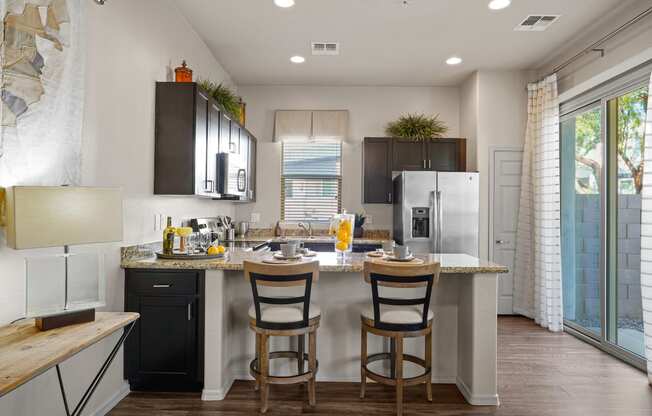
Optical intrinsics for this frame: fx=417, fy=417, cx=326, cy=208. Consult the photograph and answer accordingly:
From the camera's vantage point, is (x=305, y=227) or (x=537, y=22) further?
(x=305, y=227)

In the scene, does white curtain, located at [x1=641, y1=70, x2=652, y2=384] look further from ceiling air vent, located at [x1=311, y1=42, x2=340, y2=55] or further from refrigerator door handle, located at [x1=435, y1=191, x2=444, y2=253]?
ceiling air vent, located at [x1=311, y1=42, x2=340, y2=55]

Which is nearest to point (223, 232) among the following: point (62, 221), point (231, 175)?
point (231, 175)

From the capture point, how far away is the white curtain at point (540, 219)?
4414 millimetres

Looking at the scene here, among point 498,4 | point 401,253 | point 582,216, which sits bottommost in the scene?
point 401,253

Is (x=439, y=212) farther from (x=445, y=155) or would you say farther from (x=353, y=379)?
(x=353, y=379)

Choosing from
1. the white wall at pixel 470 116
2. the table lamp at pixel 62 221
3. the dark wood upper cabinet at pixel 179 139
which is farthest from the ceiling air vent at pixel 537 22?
the table lamp at pixel 62 221

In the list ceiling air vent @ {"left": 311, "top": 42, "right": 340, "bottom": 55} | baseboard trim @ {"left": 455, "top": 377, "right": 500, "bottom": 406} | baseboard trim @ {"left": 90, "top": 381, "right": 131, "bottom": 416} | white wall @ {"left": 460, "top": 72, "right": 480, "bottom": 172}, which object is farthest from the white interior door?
baseboard trim @ {"left": 90, "top": 381, "right": 131, "bottom": 416}

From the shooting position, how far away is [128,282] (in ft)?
9.13

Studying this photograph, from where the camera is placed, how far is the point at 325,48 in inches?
173

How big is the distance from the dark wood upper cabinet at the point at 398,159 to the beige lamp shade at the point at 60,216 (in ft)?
12.6

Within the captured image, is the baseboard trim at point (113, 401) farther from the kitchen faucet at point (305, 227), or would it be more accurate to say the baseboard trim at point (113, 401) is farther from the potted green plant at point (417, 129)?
the potted green plant at point (417, 129)

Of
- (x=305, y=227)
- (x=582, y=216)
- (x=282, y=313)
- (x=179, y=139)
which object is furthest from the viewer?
(x=305, y=227)

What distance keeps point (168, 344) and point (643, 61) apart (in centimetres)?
415

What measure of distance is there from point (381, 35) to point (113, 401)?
376cm
